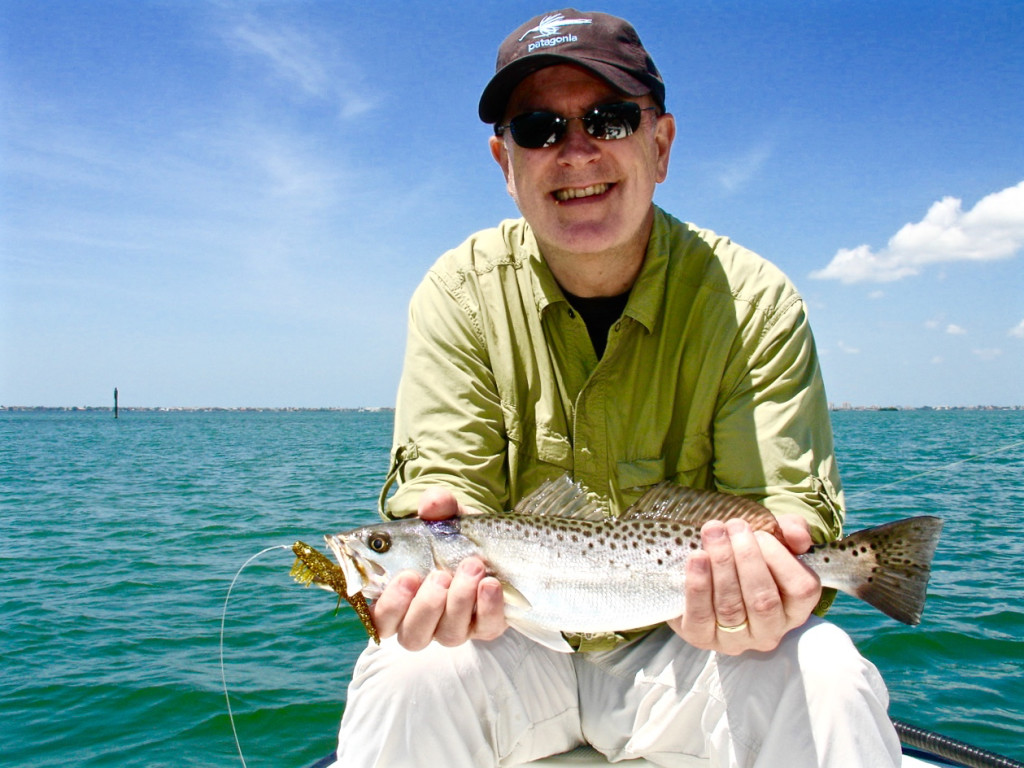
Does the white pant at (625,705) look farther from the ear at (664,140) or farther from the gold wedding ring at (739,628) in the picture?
the ear at (664,140)

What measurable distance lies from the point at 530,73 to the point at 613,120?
47cm

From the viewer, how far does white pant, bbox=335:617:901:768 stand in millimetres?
2744

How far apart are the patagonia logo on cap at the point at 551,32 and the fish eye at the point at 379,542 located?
2.32 m

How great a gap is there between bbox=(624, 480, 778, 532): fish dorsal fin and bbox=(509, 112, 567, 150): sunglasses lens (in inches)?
67.7

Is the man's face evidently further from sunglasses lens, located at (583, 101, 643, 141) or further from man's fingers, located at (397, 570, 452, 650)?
man's fingers, located at (397, 570, 452, 650)

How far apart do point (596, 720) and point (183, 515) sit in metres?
20.8

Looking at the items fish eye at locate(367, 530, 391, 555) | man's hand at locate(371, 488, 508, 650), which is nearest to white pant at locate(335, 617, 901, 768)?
man's hand at locate(371, 488, 508, 650)

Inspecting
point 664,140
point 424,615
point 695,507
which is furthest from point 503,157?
point 424,615

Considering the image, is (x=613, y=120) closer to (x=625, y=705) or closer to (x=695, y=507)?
(x=695, y=507)

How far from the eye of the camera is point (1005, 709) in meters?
7.76

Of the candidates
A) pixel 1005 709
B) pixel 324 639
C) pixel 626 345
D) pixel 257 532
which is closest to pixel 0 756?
pixel 324 639

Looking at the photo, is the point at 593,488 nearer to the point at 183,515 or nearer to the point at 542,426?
the point at 542,426

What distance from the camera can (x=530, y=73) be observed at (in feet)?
12.4

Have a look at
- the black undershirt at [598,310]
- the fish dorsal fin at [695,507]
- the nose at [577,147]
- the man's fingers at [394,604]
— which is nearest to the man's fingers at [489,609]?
the man's fingers at [394,604]
